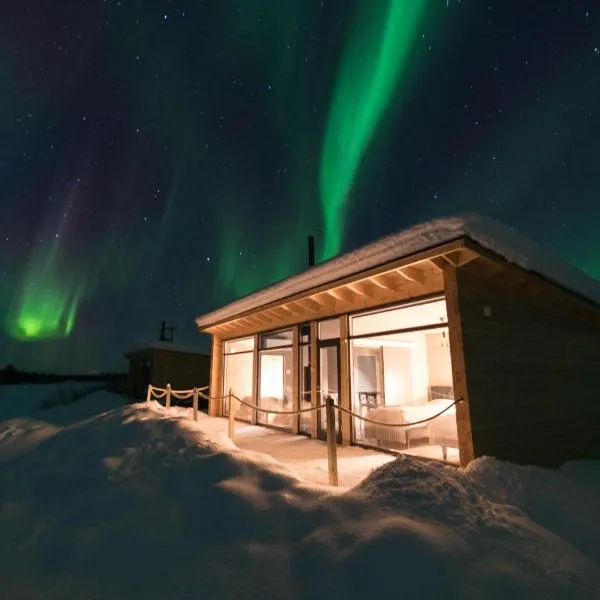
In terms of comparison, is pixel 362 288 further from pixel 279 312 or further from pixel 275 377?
pixel 275 377

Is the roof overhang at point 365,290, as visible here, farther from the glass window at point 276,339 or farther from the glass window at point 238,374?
the glass window at point 238,374

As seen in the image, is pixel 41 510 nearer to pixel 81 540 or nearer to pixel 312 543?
pixel 81 540

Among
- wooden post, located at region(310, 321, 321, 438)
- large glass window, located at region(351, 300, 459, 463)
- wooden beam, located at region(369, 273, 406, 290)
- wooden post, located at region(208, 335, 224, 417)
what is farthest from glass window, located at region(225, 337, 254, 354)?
wooden beam, located at region(369, 273, 406, 290)

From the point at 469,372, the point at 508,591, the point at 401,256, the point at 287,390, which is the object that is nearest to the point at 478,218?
the point at 401,256

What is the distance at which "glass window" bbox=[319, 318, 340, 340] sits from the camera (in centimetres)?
854

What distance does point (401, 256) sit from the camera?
5.71 m

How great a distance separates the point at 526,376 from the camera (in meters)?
6.02

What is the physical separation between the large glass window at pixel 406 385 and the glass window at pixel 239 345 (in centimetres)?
384

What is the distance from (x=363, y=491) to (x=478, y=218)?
3.70 m

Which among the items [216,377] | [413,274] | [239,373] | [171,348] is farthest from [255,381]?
[171,348]

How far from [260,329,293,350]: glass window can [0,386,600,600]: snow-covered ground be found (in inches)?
207

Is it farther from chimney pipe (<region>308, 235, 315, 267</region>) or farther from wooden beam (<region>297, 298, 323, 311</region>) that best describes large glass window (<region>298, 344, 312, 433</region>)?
chimney pipe (<region>308, 235, 315, 267</region>)

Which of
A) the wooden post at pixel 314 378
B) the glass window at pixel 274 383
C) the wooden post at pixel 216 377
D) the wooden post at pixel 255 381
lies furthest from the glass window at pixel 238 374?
the wooden post at pixel 314 378

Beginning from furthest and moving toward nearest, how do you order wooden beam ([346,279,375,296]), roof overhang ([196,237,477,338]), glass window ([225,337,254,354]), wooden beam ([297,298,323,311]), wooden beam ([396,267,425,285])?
glass window ([225,337,254,354])
wooden beam ([297,298,323,311])
wooden beam ([346,279,375,296])
wooden beam ([396,267,425,285])
roof overhang ([196,237,477,338])
